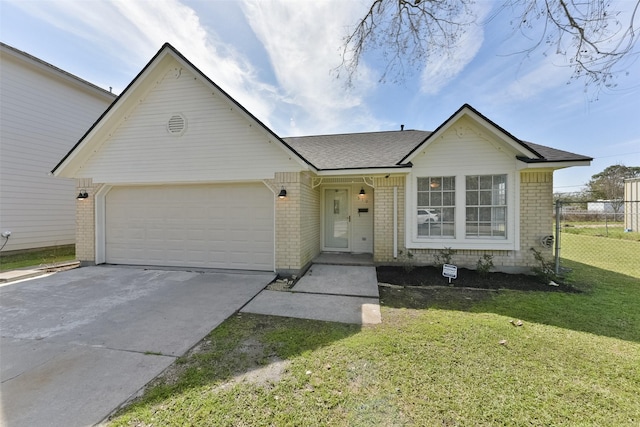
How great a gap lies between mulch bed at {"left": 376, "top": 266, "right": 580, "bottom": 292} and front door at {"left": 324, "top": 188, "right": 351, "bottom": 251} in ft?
9.02

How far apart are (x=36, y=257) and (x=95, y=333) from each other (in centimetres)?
938

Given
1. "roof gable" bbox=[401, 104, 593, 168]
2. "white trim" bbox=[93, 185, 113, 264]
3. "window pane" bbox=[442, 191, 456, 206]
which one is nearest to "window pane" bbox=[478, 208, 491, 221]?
"window pane" bbox=[442, 191, 456, 206]

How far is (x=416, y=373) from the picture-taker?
2.88 m

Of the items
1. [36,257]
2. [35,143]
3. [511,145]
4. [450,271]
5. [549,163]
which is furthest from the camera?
[35,143]

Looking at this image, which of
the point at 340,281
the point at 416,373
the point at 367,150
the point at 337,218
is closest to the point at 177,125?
the point at 337,218

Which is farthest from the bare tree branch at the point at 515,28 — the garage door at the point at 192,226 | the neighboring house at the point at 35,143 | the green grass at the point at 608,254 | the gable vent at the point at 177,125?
the neighboring house at the point at 35,143

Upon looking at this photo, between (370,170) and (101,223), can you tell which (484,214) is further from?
(101,223)

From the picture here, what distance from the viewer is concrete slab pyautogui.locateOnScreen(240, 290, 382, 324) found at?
445 cm

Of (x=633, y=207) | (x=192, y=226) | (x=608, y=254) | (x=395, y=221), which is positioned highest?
(x=633, y=207)

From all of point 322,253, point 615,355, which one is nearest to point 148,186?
point 322,253

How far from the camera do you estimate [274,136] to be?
657 cm

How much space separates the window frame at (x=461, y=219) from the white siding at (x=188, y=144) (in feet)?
11.5

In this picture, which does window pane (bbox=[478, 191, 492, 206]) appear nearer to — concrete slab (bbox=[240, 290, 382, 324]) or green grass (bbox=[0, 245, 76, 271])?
concrete slab (bbox=[240, 290, 382, 324])

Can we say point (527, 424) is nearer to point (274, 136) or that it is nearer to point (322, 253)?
point (274, 136)
